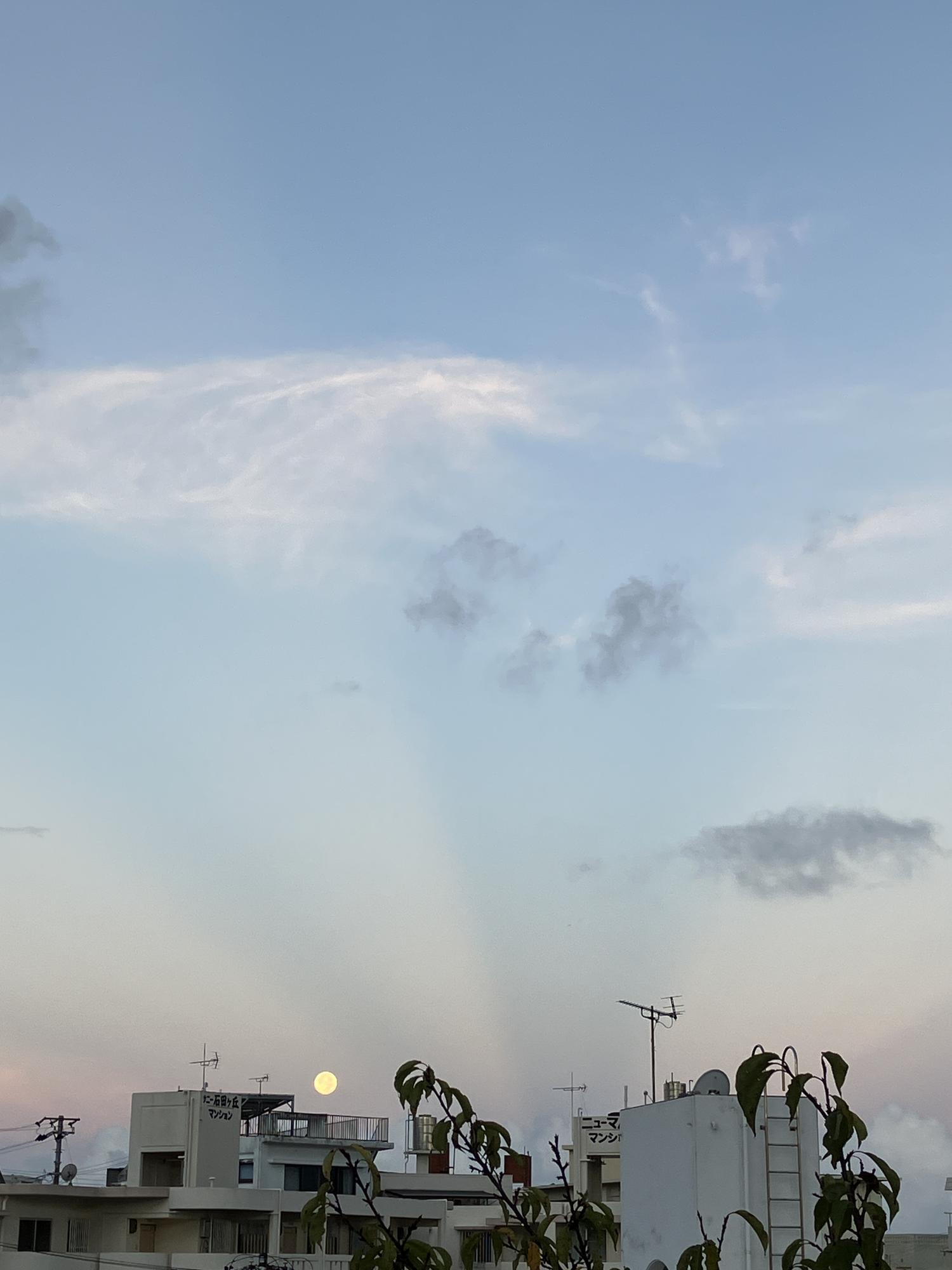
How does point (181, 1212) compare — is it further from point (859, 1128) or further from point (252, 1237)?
point (859, 1128)

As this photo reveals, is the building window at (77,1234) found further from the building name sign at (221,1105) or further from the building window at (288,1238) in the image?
the building window at (288,1238)

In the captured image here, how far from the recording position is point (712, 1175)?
30.4m

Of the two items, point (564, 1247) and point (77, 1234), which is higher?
point (77, 1234)

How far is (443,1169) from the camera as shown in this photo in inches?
3305

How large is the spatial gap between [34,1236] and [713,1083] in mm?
40560

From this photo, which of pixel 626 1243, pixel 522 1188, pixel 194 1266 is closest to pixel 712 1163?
pixel 626 1243

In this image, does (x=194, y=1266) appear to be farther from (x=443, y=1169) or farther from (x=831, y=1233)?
(x=831, y=1233)

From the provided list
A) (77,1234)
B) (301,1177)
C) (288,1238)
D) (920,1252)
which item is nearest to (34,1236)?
(77,1234)

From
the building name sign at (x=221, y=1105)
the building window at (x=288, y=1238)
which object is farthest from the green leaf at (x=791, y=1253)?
the building name sign at (x=221, y=1105)

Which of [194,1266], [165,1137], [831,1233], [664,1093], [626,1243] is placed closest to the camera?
[831,1233]

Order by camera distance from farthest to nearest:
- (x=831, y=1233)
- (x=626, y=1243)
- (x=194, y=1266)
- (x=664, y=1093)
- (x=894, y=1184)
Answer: (x=664, y=1093) → (x=194, y=1266) → (x=626, y=1243) → (x=831, y=1233) → (x=894, y=1184)

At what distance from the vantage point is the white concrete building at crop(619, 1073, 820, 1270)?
28.5m

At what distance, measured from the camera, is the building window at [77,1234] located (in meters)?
63.4

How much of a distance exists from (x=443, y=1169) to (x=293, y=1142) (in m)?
9.00
